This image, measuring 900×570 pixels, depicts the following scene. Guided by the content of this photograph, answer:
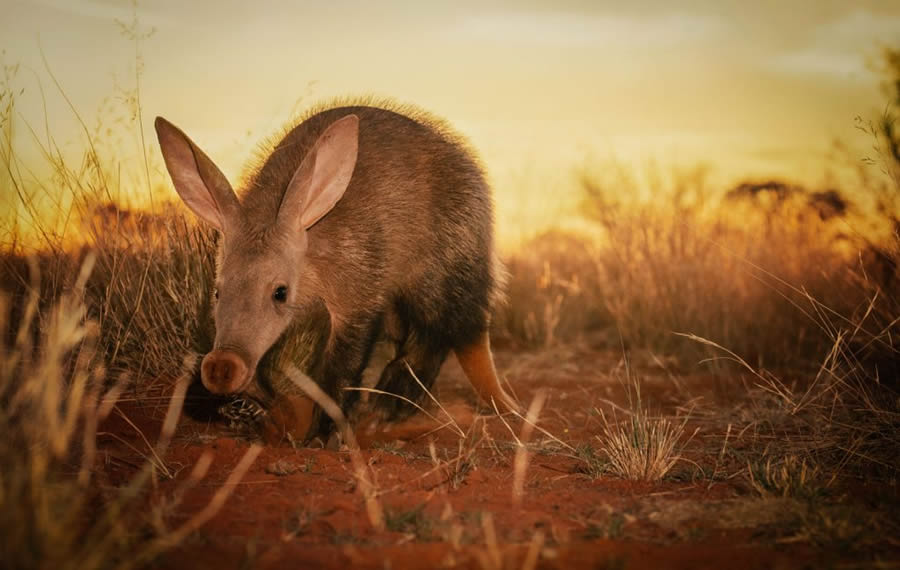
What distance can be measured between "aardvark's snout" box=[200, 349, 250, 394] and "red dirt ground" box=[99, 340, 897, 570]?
1.03ft

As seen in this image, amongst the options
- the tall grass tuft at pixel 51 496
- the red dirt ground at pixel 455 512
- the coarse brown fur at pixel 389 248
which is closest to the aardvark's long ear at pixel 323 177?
the coarse brown fur at pixel 389 248

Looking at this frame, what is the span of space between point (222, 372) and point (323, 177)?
4.19 ft

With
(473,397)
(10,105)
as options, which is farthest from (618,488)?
(10,105)

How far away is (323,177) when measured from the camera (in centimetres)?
424

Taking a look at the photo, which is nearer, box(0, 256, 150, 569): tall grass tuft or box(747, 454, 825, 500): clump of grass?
box(0, 256, 150, 569): tall grass tuft

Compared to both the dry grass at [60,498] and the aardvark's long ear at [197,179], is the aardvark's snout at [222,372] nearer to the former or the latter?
the dry grass at [60,498]

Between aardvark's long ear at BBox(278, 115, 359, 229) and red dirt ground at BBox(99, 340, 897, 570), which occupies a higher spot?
aardvark's long ear at BBox(278, 115, 359, 229)

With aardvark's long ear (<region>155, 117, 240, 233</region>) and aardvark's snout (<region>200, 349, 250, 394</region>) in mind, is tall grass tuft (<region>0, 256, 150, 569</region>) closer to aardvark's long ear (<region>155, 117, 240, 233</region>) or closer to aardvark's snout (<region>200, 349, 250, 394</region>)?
aardvark's snout (<region>200, 349, 250, 394</region>)

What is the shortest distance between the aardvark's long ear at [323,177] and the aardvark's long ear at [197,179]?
292mm

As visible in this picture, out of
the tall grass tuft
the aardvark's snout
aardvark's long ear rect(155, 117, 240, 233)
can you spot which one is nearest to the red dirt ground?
the tall grass tuft

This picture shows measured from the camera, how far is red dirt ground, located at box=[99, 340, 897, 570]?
2.30m

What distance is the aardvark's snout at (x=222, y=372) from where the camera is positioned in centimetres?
343

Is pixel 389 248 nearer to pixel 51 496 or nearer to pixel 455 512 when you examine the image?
pixel 455 512

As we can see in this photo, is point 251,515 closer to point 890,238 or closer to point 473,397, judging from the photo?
point 473,397
